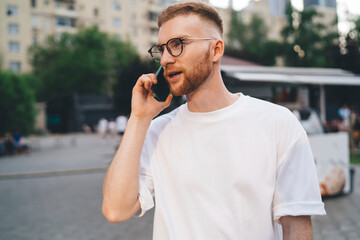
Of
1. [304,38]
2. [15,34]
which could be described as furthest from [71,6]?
[304,38]

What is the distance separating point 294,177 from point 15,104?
860 inches

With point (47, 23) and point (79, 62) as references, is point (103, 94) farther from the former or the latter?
point (47, 23)

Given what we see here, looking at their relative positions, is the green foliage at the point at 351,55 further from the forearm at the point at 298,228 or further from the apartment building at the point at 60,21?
the apartment building at the point at 60,21

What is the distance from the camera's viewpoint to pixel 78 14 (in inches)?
2154

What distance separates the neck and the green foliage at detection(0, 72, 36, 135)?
1993cm

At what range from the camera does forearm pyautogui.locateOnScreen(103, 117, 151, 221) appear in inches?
65.7

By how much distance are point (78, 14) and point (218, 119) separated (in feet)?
191

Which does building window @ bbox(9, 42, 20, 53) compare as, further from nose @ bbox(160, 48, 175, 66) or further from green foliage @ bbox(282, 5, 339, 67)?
nose @ bbox(160, 48, 175, 66)

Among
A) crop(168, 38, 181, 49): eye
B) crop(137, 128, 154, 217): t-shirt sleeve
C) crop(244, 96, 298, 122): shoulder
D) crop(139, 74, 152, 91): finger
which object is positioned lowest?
crop(137, 128, 154, 217): t-shirt sleeve

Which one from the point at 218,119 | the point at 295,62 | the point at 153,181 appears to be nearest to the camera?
the point at 218,119

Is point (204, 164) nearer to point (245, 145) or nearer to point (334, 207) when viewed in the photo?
point (245, 145)

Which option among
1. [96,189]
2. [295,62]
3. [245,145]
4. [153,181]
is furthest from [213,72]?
[295,62]

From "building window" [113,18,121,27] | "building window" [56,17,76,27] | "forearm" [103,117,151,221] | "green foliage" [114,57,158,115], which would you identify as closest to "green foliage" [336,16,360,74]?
"green foliage" [114,57,158,115]

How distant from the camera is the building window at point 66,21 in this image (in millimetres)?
53656
